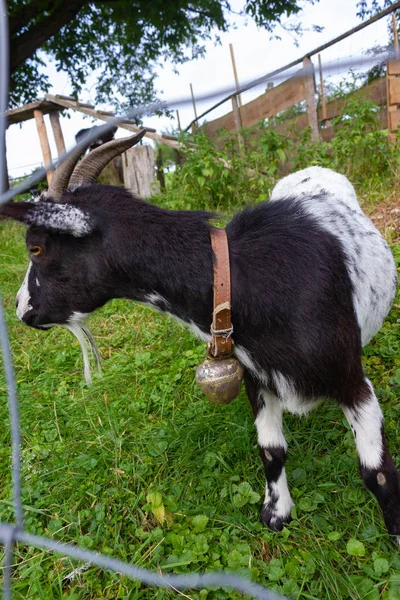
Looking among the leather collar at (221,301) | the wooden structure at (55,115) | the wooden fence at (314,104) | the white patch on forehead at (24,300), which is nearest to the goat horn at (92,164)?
the white patch on forehead at (24,300)

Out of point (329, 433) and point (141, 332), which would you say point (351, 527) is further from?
point (141, 332)

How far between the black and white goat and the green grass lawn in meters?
0.18

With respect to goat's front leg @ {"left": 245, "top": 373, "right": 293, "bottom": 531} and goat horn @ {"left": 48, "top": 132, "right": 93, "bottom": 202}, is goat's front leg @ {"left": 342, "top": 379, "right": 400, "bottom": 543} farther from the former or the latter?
goat horn @ {"left": 48, "top": 132, "right": 93, "bottom": 202}

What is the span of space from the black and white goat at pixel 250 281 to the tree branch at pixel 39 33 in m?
7.60

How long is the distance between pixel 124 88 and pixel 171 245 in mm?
13407

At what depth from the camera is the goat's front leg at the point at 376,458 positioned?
175 cm

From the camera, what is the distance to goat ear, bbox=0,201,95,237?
5.15 ft

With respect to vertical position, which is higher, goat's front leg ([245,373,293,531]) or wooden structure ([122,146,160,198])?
wooden structure ([122,146,160,198])

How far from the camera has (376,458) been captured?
5.74ft

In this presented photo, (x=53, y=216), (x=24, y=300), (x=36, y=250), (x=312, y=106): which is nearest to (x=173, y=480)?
(x=24, y=300)

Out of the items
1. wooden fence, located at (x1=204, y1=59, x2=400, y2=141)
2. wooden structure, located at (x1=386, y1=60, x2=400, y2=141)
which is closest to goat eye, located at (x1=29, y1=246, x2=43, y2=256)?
wooden fence, located at (x1=204, y1=59, x2=400, y2=141)

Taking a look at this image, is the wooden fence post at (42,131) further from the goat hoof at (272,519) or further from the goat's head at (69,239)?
the goat hoof at (272,519)

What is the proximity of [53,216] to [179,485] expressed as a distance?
1350 millimetres

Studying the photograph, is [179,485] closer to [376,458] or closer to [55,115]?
[376,458]
